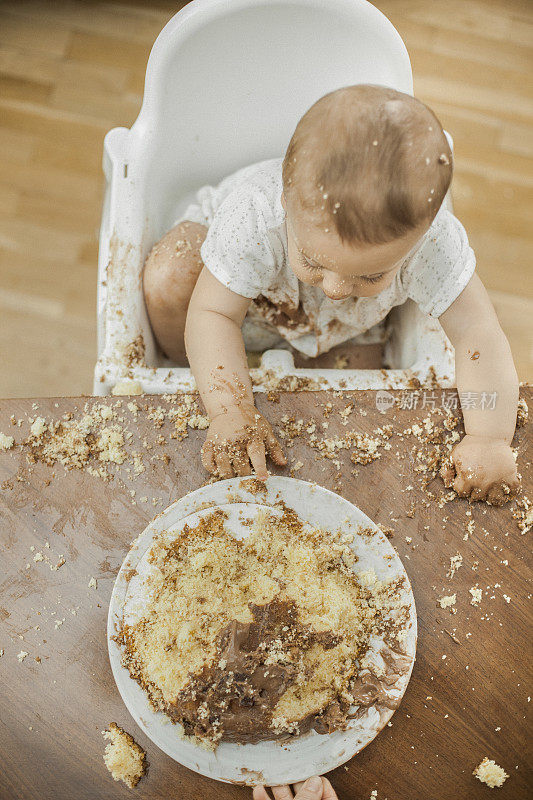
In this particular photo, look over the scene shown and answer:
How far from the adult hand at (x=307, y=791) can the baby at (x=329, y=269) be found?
328 millimetres

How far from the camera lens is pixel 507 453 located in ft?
2.47

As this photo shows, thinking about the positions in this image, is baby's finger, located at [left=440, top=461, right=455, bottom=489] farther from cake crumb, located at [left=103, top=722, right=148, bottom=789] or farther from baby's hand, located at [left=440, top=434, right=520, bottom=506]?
cake crumb, located at [left=103, top=722, right=148, bottom=789]

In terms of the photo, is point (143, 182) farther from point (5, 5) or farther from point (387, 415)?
point (5, 5)

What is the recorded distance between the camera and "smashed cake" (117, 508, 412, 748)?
0.62 m

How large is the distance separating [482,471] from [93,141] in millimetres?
1353

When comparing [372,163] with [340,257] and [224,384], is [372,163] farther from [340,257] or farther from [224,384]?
[224,384]

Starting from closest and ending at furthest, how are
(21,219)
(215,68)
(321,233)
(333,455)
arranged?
(321,233), (333,455), (215,68), (21,219)

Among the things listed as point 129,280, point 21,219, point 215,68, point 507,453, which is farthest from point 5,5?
point 507,453

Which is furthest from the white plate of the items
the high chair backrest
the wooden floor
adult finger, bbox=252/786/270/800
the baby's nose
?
the wooden floor

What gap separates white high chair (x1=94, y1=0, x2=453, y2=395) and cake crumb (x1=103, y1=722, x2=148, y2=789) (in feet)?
1.38

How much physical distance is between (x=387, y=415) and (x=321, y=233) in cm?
25

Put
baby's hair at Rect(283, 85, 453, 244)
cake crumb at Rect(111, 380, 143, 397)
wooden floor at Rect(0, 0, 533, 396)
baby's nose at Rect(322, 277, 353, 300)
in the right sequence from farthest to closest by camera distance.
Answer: wooden floor at Rect(0, 0, 533, 396)
cake crumb at Rect(111, 380, 143, 397)
baby's nose at Rect(322, 277, 353, 300)
baby's hair at Rect(283, 85, 453, 244)

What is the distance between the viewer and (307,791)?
2.05 ft

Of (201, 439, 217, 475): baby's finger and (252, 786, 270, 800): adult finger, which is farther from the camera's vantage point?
(201, 439, 217, 475): baby's finger
